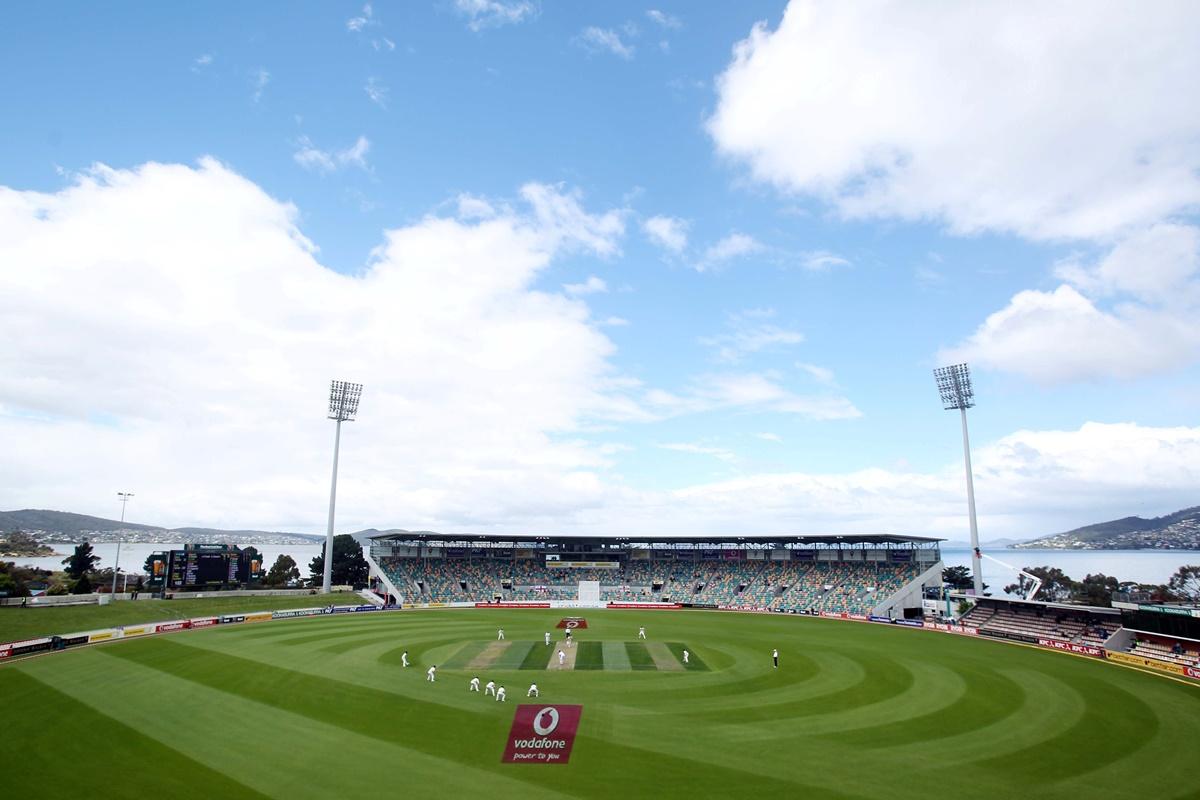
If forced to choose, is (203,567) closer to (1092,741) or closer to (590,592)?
(590,592)

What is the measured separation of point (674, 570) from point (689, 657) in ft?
178

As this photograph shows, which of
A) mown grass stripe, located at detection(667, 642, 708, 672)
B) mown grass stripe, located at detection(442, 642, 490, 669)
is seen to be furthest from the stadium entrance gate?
mown grass stripe, located at detection(442, 642, 490, 669)

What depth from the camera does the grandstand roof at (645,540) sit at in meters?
83.6

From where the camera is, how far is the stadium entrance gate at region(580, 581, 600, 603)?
90175 mm

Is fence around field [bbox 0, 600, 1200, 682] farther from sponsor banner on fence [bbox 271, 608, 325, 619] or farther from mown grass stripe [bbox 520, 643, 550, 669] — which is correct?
mown grass stripe [bbox 520, 643, 550, 669]

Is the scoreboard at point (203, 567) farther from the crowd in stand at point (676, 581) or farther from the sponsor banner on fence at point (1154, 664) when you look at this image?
the sponsor banner on fence at point (1154, 664)

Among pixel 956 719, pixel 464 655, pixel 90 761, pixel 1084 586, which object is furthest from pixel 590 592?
pixel 1084 586

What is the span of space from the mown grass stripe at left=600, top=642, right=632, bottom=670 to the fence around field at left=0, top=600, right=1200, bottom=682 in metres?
32.3

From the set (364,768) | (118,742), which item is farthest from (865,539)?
(118,742)

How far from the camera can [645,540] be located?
99000mm

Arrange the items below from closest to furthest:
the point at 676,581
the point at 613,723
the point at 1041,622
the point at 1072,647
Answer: the point at 613,723, the point at 1072,647, the point at 1041,622, the point at 676,581

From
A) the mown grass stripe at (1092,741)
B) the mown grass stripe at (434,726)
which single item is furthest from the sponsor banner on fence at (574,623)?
the mown grass stripe at (1092,741)

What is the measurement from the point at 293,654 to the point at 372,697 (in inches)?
628

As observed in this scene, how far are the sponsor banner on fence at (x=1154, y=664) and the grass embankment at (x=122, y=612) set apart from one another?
7760 centimetres
